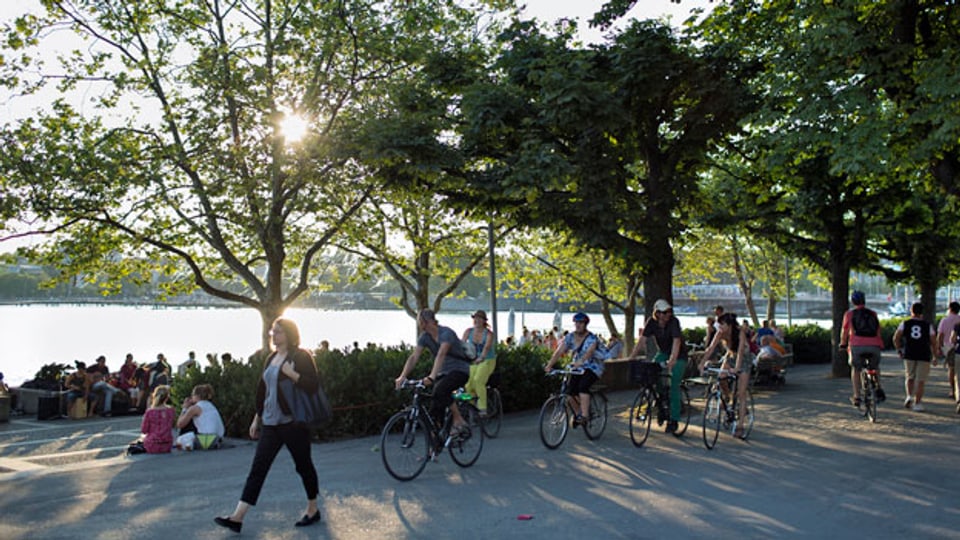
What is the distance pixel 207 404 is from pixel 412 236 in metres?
15.0

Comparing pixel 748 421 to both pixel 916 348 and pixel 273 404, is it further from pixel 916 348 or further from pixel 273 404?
pixel 273 404

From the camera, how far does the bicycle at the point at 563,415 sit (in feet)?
35.5

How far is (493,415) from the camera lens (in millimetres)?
12602

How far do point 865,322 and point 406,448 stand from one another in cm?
798

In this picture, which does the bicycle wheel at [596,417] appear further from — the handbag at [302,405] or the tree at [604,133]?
the handbag at [302,405]

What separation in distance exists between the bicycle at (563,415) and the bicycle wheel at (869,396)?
174 inches

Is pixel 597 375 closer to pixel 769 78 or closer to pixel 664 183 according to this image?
pixel 664 183

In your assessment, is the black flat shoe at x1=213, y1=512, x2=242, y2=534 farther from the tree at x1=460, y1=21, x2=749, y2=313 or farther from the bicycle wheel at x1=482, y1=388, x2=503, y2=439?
the tree at x1=460, y1=21, x2=749, y2=313

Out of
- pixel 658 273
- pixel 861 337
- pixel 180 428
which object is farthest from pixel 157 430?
pixel 861 337

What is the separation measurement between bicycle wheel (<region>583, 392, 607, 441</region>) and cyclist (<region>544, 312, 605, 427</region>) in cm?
25

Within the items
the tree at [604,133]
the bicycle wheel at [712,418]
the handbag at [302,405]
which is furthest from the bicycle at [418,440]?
the tree at [604,133]

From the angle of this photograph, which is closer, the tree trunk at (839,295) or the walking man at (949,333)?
the walking man at (949,333)

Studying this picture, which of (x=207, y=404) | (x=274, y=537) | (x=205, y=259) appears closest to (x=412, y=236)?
(x=205, y=259)

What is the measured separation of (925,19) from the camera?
14852 mm
